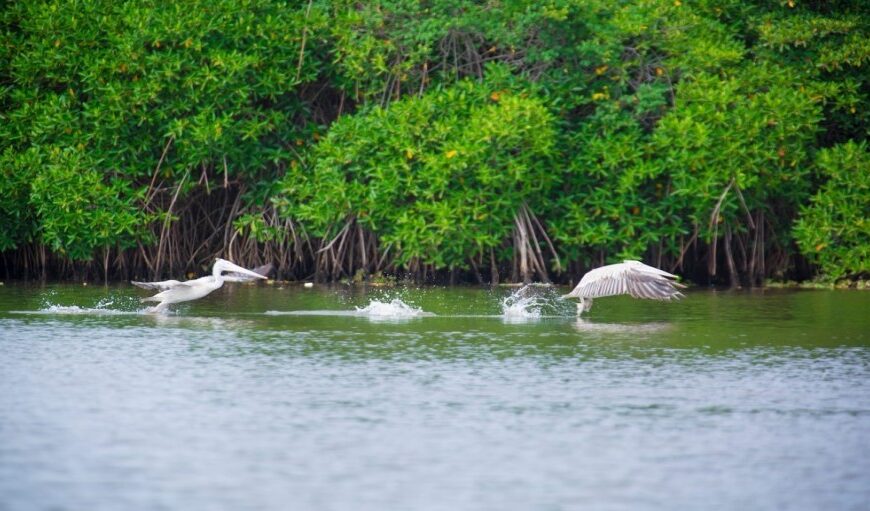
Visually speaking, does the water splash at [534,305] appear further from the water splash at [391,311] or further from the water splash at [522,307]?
the water splash at [391,311]

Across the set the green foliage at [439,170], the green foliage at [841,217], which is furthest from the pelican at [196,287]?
the green foliage at [841,217]

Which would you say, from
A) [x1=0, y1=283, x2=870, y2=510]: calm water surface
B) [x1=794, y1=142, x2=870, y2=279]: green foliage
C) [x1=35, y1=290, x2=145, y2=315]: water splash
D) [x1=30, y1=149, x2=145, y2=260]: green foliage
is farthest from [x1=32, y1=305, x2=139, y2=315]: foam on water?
[x1=794, y1=142, x2=870, y2=279]: green foliage

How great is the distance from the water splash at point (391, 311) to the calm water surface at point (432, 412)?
9.3 inches

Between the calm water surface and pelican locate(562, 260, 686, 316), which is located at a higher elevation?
pelican locate(562, 260, 686, 316)

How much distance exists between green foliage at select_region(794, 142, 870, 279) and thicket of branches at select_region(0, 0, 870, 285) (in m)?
0.03

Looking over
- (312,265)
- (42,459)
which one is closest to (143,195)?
(312,265)

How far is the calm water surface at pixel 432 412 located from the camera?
8055mm

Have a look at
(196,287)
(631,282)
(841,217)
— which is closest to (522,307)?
(631,282)

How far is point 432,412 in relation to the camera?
33.9 ft

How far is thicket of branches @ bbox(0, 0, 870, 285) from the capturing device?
2231 cm

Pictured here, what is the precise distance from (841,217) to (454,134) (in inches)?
230

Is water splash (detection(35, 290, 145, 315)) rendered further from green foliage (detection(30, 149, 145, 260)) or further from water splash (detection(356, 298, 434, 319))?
green foliage (detection(30, 149, 145, 260))

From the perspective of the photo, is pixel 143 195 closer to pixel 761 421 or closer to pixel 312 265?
pixel 312 265

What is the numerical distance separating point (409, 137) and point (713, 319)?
274 inches
